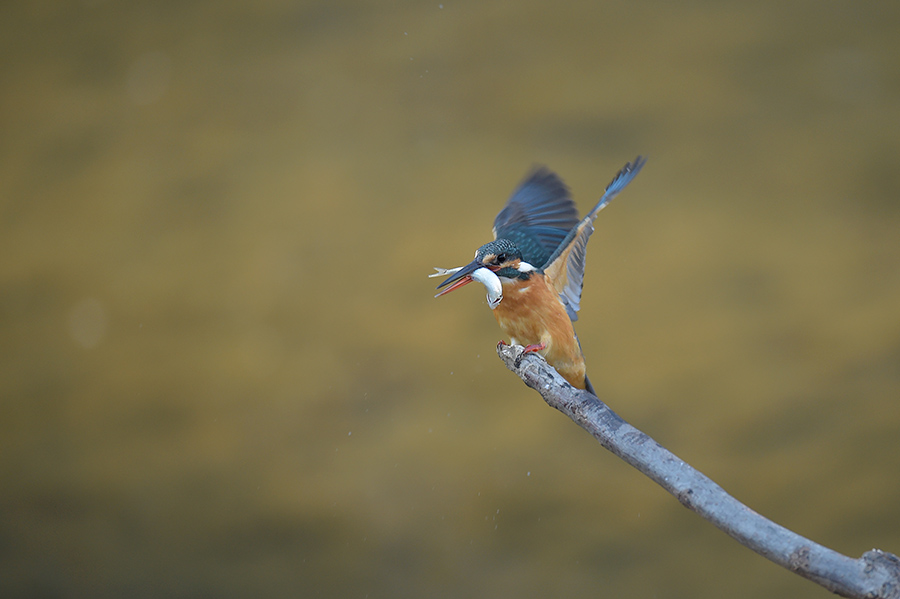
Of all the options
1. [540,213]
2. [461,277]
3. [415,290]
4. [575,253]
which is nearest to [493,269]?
[461,277]

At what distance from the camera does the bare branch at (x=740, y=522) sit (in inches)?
28.2

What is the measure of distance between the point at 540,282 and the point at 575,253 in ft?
0.53

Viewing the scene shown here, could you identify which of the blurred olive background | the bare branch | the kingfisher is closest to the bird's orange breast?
the kingfisher

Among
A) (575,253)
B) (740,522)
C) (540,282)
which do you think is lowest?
(740,522)

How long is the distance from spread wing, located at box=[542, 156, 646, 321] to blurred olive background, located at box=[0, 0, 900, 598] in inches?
44.0

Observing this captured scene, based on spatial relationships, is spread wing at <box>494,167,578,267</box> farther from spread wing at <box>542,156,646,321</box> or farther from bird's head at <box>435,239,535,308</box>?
bird's head at <box>435,239,535,308</box>

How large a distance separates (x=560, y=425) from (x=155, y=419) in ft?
4.36

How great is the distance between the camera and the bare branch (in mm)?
717

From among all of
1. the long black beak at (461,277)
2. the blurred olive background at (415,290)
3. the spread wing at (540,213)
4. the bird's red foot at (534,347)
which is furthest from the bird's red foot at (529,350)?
the blurred olive background at (415,290)

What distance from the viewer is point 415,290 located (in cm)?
251

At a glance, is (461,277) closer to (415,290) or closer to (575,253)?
(575,253)

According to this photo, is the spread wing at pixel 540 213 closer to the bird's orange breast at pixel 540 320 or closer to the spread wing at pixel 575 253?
the spread wing at pixel 575 253

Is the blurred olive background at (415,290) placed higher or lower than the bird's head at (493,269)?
higher

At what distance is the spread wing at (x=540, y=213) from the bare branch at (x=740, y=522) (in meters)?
0.53
